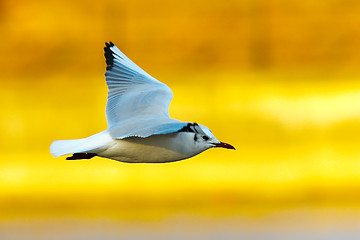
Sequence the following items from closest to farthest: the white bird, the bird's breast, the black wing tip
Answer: the white bird < the bird's breast < the black wing tip

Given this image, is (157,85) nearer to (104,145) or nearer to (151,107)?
(151,107)

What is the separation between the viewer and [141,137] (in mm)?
2787

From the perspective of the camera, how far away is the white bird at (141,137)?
2678 mm

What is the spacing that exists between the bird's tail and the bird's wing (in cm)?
4

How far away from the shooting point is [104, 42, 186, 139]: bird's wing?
2805 mm

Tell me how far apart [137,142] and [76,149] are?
21cm

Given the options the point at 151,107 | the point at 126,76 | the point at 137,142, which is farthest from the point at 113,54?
the point at 137,142

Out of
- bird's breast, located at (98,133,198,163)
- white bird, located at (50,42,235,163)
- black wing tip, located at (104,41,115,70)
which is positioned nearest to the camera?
white bird, located at (50,42,235,163)

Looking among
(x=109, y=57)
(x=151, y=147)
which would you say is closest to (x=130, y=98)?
(x=109, y=57)

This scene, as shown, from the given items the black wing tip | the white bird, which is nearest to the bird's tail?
the white bird

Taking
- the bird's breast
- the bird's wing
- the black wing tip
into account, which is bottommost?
the bird's breast

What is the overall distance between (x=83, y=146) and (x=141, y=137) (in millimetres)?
201

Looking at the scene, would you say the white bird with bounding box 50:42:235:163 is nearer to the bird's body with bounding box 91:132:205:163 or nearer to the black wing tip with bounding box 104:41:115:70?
the bird's body with bounding box 91:132:205:163

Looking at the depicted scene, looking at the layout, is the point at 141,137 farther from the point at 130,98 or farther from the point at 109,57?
the point at 109,57
